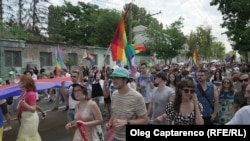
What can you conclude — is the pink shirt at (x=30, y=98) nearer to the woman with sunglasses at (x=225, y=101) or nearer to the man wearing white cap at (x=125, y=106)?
the man wearing white cap at (x=125, y=106)

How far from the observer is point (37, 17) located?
195ft

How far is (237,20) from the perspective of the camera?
1102 inches

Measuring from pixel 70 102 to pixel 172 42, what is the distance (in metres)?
39.2

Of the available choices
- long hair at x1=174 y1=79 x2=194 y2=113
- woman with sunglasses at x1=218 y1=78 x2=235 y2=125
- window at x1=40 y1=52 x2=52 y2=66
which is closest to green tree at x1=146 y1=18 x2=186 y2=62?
window at x1=40 y1=52 x2=52 y2=66

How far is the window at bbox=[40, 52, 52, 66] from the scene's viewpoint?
28.4m

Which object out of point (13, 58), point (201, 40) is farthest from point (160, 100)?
point (201, 40)

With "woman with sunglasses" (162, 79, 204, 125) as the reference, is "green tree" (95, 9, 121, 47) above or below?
above

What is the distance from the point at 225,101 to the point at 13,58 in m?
20.4

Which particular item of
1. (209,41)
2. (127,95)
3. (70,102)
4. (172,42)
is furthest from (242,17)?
(209,41)

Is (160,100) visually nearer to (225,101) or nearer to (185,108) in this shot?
(185,108)

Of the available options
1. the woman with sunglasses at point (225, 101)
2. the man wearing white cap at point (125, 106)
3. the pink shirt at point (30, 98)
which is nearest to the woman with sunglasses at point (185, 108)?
the man wearing white cap at point (125, 106)

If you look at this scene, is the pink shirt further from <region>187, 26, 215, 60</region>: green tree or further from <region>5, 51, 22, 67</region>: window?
<region>187, 26, 215, 60</region>: green tree

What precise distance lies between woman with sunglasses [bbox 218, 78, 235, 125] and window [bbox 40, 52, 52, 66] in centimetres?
2265

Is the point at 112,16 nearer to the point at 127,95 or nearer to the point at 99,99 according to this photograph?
→ the point at 99,99
